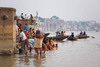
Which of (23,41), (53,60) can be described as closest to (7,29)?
(23,41)

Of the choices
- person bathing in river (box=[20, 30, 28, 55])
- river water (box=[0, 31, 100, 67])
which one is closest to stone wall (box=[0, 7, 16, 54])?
river water (box=[0, 31, 100, 67])

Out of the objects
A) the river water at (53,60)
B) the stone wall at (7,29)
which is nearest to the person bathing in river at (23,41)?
the river water at (53,60)

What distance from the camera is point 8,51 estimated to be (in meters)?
12.5

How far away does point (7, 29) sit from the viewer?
41.2 ft

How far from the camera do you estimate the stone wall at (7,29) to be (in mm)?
12453

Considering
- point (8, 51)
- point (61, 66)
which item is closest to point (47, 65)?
point (61, 66)

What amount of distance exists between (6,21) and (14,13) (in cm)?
71

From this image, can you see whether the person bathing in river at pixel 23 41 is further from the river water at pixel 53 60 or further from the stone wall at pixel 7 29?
the stone wall at pixel 7 29

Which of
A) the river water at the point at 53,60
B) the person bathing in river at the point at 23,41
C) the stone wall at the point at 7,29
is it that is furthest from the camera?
the person bathing in river at the point at 23,41

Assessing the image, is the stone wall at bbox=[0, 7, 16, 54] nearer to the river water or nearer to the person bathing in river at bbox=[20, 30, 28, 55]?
the river water

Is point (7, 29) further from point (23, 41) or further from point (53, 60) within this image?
point (53, 60)

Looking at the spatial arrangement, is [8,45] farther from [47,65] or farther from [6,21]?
[47,65]

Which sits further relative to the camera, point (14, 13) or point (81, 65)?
point (14, 13)

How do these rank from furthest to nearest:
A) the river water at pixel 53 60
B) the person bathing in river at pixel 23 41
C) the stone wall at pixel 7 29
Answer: the person bathing in river at pixel 23 41 → the stone wall at pixel 7 29 → the river water at pixel 53 60
